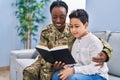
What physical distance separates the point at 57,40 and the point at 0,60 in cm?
219

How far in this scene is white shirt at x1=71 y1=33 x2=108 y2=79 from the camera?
1331mm

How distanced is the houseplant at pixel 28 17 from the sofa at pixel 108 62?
1085mm

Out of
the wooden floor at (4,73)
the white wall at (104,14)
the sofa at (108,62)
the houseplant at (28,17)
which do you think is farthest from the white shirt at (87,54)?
the houseplant at (28,17)

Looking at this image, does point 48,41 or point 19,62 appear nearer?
point 48,41

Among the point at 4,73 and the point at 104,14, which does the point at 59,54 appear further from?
the point at 4,73

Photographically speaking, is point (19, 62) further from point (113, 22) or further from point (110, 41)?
point (113, 22)

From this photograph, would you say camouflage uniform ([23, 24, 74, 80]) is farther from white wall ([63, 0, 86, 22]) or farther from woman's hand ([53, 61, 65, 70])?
white wall ([63, 0, 86, 22])

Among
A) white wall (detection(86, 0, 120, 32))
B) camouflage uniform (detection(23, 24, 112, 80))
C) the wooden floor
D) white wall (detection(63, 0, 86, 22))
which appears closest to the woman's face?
camouflage uniform (detection(23, 24, 112, 80))

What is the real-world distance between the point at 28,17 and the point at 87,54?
230 cm

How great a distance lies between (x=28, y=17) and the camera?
350 cm

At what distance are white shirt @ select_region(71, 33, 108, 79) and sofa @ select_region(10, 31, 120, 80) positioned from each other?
0.62m

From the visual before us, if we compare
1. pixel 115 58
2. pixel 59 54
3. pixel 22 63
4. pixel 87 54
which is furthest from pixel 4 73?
pixel 87 54

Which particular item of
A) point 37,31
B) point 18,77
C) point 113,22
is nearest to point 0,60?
point 37,31

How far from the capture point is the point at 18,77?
91.7 inches
